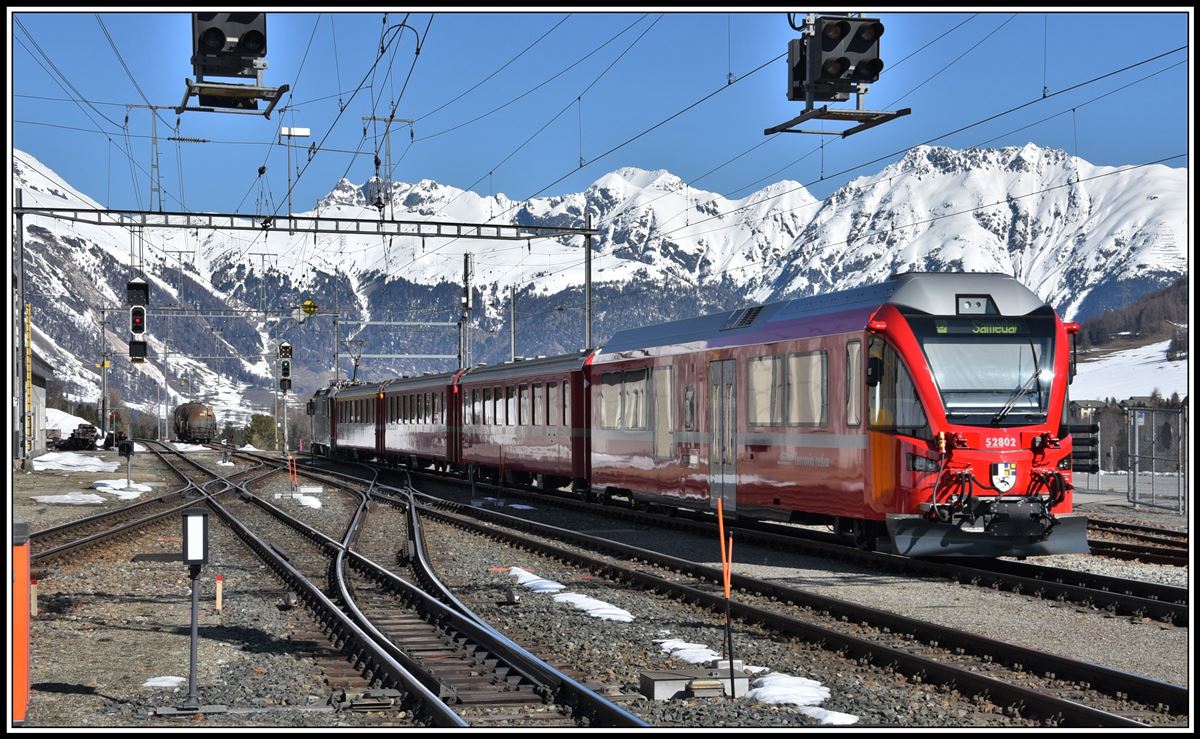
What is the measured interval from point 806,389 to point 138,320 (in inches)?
966

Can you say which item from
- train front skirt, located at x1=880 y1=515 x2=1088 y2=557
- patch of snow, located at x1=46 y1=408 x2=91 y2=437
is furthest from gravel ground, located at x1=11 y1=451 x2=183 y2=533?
patch of snow, located at x1=46 y1=408 x2=91 y2=437

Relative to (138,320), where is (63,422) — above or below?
below

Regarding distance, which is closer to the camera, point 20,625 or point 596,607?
point 20,625

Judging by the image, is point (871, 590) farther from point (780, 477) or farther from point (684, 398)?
point (684, 398)

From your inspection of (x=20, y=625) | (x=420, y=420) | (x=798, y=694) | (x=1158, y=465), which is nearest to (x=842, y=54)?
(x=798, y=694)

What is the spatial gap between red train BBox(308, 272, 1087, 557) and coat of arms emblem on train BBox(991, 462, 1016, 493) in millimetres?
22

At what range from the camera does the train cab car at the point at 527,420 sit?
2994 cm

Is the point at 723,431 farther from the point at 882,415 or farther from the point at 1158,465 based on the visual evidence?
the point at 1158,465

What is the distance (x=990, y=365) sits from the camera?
647 inches

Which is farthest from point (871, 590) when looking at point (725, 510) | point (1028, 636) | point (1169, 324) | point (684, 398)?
point (1169, 324)

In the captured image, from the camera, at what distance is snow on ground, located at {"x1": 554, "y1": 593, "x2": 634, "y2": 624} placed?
13845 mm

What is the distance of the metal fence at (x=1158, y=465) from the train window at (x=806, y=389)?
9.90 metres

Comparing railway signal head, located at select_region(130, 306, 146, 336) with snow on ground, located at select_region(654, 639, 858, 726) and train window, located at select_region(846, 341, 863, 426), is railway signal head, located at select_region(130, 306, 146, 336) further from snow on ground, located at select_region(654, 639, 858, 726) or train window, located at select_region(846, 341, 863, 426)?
snow on ground, located at select_region(654, 639, 858, 726)

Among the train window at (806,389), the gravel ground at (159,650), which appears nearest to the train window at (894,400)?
the train window at (806,389)
